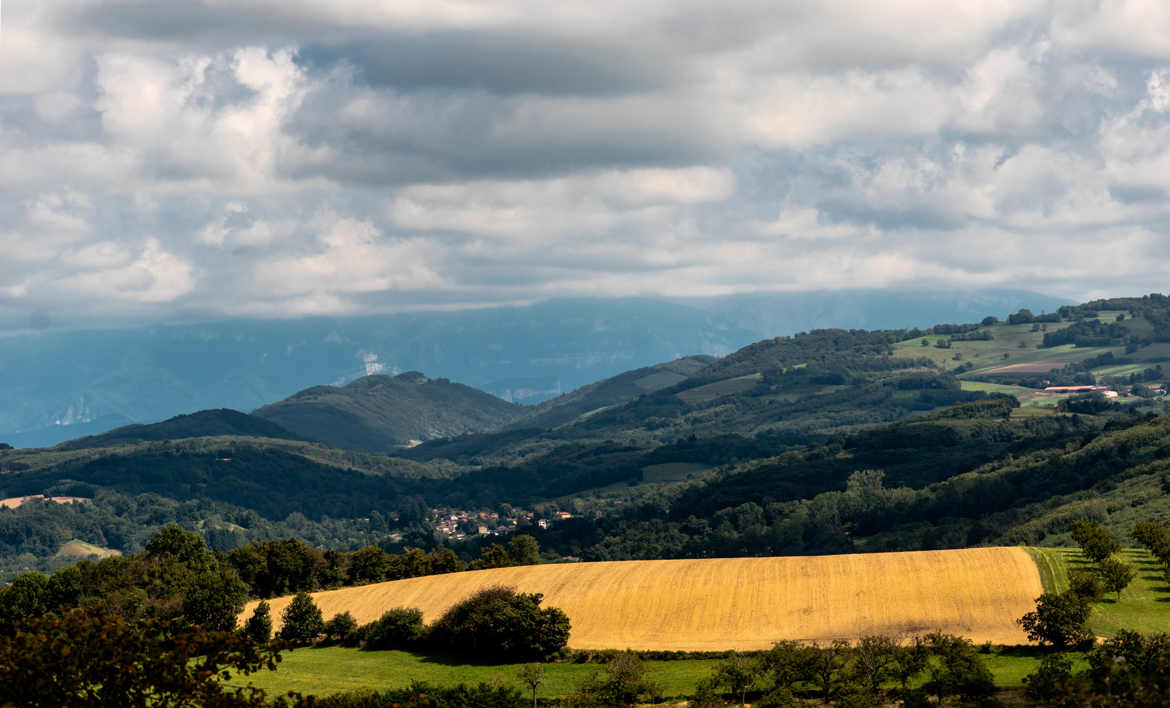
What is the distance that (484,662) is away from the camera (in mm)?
119875

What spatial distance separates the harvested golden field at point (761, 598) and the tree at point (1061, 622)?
16.0 ft

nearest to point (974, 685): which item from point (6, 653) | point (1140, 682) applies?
point (1140, 682)

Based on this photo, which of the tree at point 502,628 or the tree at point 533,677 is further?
the tree at point 502,628

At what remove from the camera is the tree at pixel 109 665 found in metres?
44.6

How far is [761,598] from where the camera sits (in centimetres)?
13525

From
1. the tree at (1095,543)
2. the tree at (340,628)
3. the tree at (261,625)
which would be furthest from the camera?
the tree at (261,625)

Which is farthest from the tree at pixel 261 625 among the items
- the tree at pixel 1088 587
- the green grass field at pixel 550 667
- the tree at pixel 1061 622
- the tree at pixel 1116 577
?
the tree at pixel 1116 577

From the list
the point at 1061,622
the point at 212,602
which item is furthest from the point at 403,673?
the point at 1061,622

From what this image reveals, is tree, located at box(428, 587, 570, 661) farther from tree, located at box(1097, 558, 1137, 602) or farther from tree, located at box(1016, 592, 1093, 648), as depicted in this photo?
tree, located at box(1097, 558, 1137, 602)

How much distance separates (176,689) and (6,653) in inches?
289

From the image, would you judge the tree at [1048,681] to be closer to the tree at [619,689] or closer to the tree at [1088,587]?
the tree at [619,689]

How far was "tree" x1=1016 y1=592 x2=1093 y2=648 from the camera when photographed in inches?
3947

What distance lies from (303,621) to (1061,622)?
9192 cm

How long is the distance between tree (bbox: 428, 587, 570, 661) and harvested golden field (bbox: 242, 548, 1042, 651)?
22.7 feet
